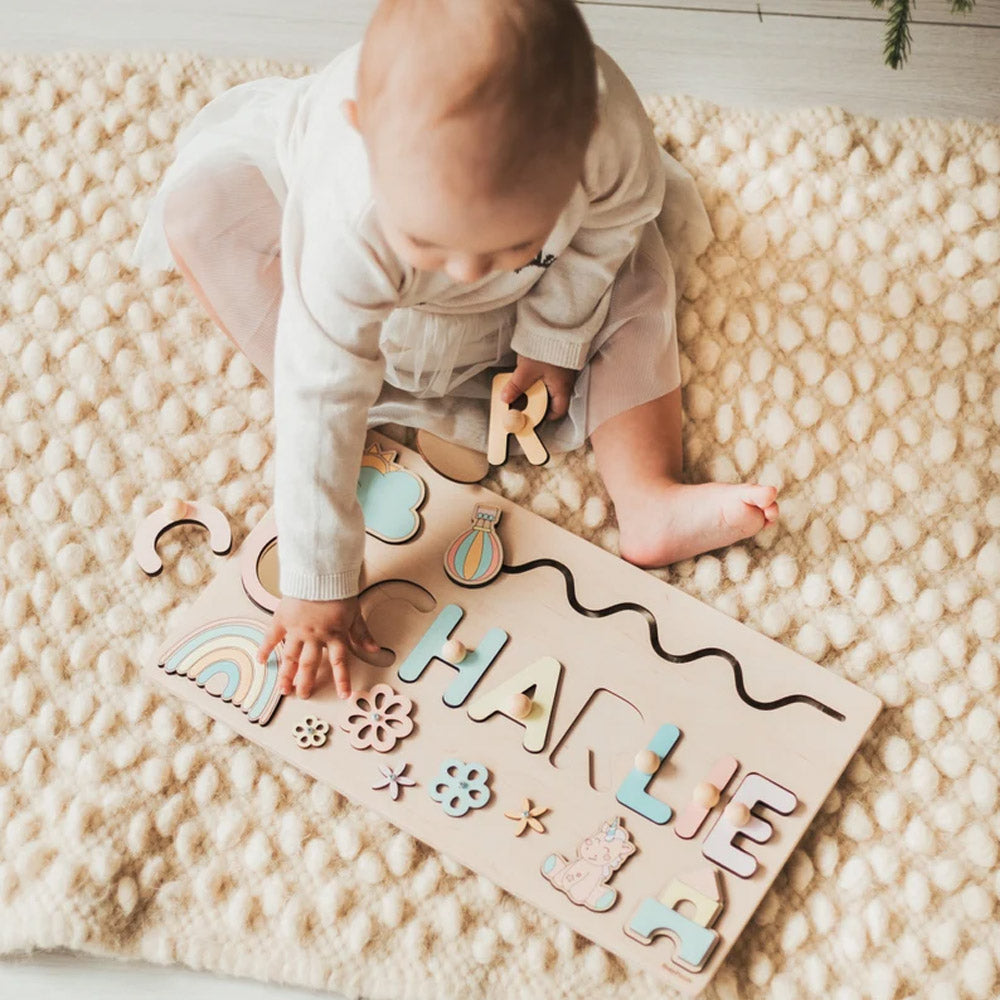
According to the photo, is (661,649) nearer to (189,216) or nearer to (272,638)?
(272,638)

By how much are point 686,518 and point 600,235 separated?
0.20m

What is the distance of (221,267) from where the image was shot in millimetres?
843

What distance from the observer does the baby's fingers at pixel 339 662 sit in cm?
79

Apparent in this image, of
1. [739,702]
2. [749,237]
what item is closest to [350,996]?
[739,702]

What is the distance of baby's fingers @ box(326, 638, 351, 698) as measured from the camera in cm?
79

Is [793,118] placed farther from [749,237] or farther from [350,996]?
[350,996]

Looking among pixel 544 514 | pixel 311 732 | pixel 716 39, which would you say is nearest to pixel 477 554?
pixel 544 514

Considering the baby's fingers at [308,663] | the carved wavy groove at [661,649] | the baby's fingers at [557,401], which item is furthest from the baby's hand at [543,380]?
the baby's fingers at [308,663]

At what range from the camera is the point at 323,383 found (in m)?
0.73

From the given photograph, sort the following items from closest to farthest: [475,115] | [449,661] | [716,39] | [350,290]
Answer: [475,115]
[350,290]
[449,661]
[716,39]

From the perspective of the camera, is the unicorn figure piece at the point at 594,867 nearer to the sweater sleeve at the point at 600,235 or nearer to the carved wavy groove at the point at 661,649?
the carved wavy groove at the point at 661,649

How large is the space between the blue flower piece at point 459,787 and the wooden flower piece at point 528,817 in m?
0.02

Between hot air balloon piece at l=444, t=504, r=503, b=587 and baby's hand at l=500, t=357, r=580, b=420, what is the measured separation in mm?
88

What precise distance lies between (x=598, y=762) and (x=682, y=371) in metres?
0.30
